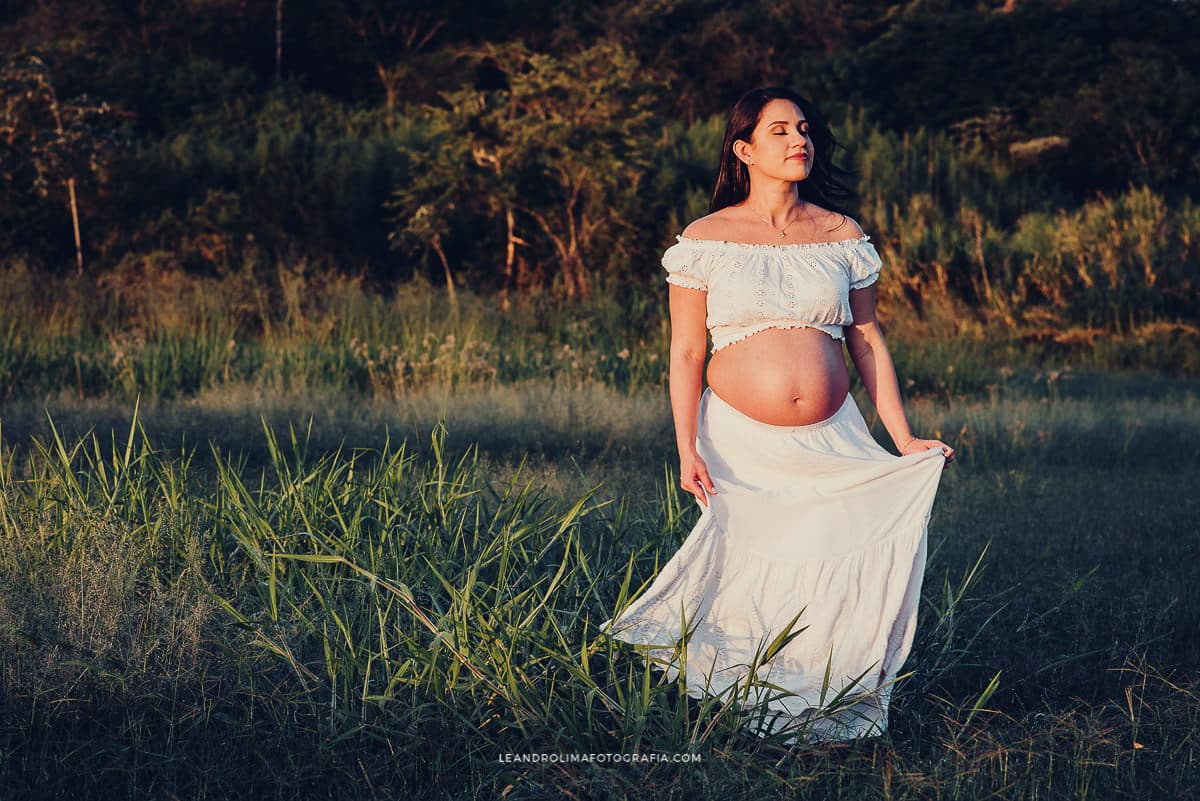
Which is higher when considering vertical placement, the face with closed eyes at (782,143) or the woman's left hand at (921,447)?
the face with closed eyes at (782,143)

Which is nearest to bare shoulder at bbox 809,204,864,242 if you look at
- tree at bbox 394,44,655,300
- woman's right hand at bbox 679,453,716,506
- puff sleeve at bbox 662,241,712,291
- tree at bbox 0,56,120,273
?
puff sleeve at bbox 662,241,712,291

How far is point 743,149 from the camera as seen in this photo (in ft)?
12.5

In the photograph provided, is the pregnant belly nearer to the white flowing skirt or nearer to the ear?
the white flowing skirt

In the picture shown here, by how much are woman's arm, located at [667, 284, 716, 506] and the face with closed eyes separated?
0.41 metres

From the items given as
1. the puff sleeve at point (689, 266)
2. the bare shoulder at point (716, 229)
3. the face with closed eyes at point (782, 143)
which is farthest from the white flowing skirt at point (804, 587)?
the face with closed eyes at point (782, 143)

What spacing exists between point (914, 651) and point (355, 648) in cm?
176

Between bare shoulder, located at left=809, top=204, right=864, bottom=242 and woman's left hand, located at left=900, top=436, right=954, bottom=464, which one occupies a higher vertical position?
bare shoulder, located at left=809, top=204, right=864, bottom=242

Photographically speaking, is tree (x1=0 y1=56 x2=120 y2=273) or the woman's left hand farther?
tree (x1=0 y1=56 x2=120 y2=273)

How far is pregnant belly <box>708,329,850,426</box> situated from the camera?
365 centimetres

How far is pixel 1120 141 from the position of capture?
70.8 ft

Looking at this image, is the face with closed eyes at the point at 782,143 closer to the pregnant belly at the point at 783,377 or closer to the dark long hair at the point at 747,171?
the dark long hair at the point at 747,171

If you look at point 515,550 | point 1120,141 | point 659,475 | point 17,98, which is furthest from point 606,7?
point 515,550

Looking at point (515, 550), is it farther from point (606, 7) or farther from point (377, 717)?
point (606, 7)

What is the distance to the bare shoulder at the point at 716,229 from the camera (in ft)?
12.2
